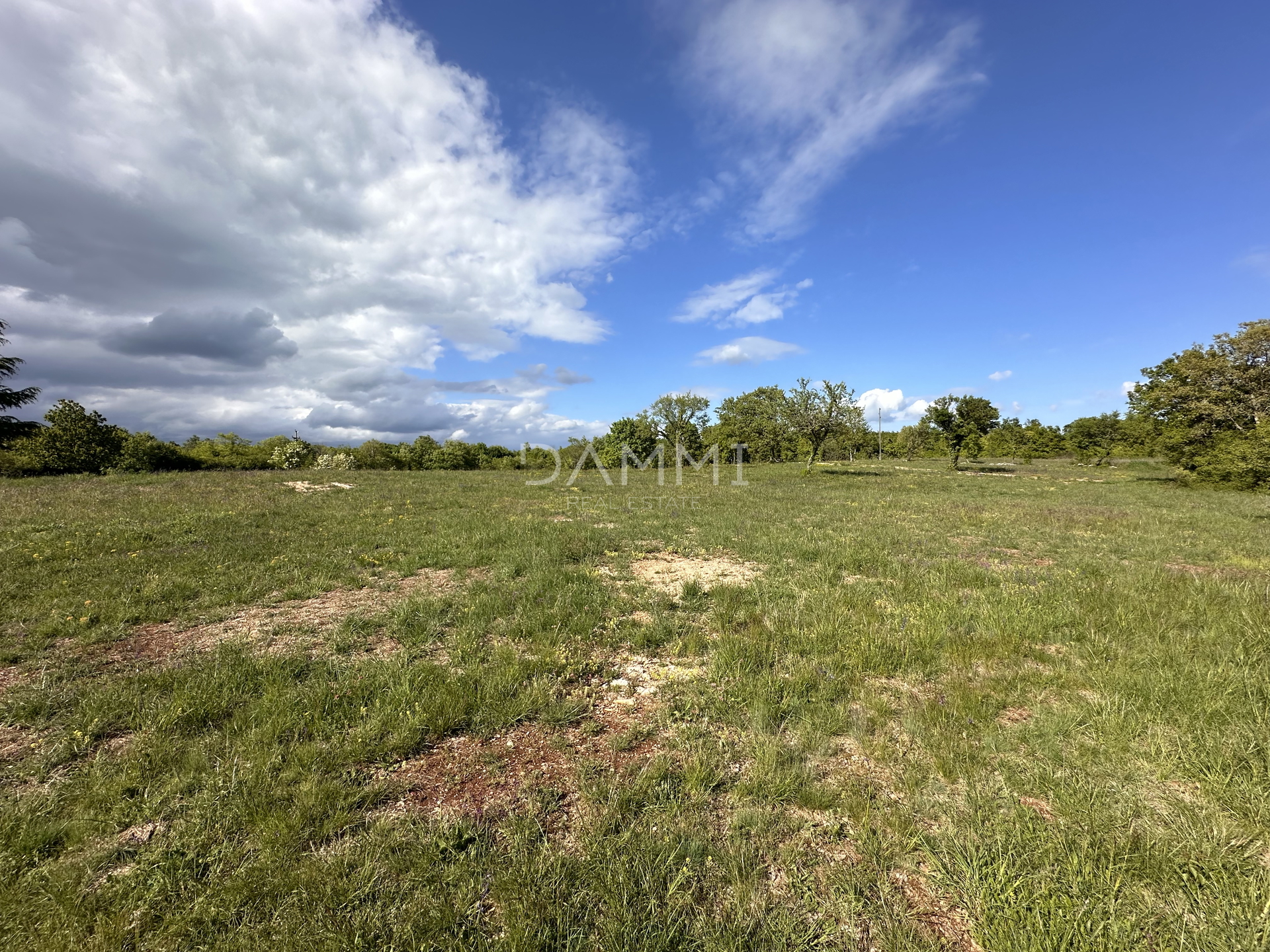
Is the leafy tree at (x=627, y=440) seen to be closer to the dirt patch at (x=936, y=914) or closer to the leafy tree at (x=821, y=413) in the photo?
the leafy tree at (x=821, y=413)

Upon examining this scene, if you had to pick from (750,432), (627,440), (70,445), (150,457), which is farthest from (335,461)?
(750,432)

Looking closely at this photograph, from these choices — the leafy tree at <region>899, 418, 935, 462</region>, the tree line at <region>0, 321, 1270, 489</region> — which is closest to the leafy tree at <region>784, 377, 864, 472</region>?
the tree line at <region>0, 321, 1270, 489</region>

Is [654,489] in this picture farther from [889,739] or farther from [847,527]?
[889,739]

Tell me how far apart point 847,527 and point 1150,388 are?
47.7 meters

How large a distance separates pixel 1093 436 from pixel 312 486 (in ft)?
383

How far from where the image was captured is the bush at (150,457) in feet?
111

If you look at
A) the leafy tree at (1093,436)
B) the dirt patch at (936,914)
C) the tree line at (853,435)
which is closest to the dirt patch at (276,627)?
the dirt patch at (936,914)

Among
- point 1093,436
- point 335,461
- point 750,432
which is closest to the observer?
point 335,461

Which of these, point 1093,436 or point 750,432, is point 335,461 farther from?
point 1093,436

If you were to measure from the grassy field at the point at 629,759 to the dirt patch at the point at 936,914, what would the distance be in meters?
0.02

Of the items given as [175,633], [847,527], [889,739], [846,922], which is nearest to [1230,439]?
[847,527]

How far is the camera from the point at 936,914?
2943 millimetres

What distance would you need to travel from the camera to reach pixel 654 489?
1208 inches

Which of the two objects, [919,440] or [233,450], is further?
[919,440]
